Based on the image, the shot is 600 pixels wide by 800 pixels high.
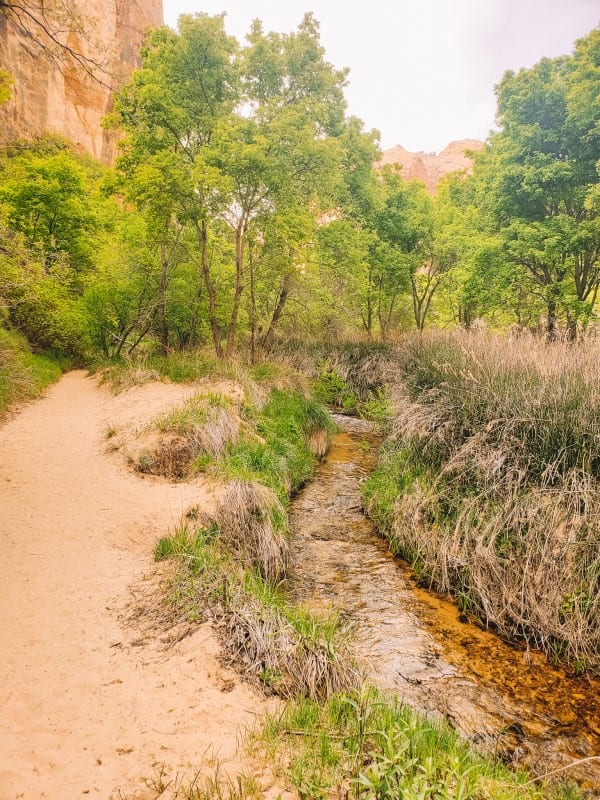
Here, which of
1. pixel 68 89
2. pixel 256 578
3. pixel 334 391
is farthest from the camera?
pixel 68 89

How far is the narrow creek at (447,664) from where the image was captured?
3.02 metres

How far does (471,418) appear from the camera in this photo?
235 inches

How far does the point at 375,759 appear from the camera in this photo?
2.22 metres

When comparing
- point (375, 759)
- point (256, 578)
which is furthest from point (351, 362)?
point (375, 759)

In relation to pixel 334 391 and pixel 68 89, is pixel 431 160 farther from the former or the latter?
pixel 334 391

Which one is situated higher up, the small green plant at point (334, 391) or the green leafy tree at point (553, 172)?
the green leafy tree at point (553, 172)

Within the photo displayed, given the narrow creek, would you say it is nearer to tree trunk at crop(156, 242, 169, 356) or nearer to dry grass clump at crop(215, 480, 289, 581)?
dry grass clump at crop(215, 480, 289, 581)

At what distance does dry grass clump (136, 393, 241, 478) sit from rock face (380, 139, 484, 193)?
71.8 m

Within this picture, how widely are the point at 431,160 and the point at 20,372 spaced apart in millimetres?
86438

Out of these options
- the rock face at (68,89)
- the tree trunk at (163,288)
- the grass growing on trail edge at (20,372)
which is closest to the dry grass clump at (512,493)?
the grass growing on trail edge at (20,372)

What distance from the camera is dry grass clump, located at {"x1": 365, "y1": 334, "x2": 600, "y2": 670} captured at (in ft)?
13.0

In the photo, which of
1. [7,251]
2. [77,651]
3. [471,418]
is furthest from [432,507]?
[7,251]

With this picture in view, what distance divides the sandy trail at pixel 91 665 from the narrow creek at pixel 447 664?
1.58 m

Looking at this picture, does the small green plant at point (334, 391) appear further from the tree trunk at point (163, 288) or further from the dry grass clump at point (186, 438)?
the dry grass clump at point (186, 438)
